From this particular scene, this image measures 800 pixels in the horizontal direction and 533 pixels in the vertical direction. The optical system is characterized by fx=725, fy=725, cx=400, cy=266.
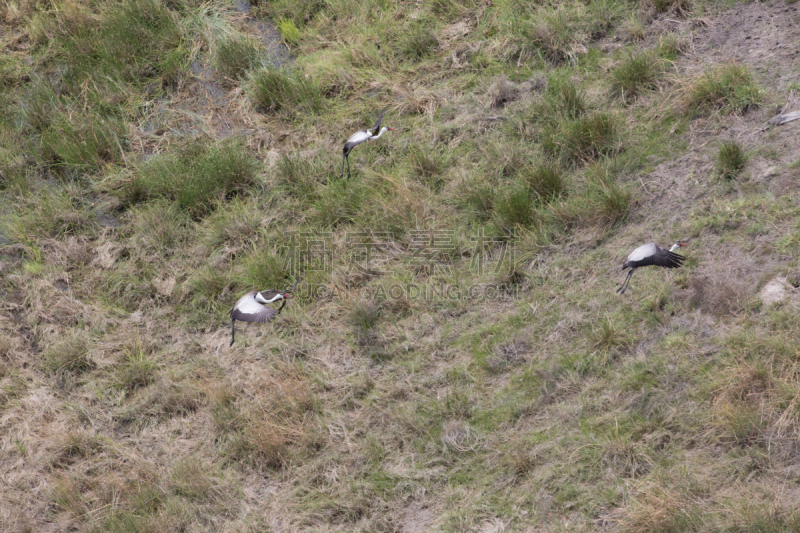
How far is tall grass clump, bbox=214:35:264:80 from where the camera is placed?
8.00m

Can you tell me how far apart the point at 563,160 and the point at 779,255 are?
2.02 metres

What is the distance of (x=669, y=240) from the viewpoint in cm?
536

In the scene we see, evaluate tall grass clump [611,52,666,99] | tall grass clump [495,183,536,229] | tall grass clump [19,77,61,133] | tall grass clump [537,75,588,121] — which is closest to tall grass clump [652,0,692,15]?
tall grass clump [611,52,666,99]

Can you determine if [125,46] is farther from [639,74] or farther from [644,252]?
[644,252]

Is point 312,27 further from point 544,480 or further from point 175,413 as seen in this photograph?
point 544,480

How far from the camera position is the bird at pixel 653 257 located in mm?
4926

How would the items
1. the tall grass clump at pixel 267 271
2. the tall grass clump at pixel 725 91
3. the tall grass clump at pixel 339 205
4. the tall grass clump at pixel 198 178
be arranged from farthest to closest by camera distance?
1. the tall grass clump at pixel 198 178
2. the tall grass clump at pixel 339 205
3. the tall grass clump at pixel 267 271
4. the tall grass clump at pixel 725 91

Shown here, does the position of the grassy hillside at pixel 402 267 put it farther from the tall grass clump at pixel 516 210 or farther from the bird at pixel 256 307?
the bird at pixel 256 307

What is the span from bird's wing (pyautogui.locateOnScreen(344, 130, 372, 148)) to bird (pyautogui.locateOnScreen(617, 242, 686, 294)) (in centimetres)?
278

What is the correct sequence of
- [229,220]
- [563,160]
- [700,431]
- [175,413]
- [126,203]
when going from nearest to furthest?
[700,431] → [175,413] → [563,160] → [229,220] → [126,203]

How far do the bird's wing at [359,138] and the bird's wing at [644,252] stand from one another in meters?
2.79

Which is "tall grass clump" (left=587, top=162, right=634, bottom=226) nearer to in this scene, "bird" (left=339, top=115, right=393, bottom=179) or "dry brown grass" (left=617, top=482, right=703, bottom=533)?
"bird" (left=339, top=115, right=393, bottom=179)

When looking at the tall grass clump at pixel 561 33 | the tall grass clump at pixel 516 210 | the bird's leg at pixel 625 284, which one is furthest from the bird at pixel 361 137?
the bird's leg at pixel 625 284

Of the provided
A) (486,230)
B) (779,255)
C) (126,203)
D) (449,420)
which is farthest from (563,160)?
(126,203)
